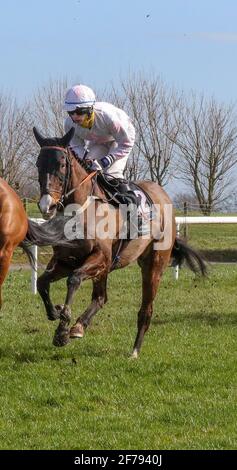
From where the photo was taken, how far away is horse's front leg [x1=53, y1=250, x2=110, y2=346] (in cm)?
747

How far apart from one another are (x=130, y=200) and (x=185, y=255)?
152 cm

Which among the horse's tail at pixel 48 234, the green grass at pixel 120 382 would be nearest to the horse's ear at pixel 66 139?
the horse's tail at pixel 48 234

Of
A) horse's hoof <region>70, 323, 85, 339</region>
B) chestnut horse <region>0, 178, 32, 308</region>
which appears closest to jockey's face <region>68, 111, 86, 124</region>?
chestnut horse <region>0, 178, 32, 308</region>

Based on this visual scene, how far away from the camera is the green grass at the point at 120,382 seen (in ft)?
18.3

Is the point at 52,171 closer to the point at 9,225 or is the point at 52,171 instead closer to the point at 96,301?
the point at 9,225

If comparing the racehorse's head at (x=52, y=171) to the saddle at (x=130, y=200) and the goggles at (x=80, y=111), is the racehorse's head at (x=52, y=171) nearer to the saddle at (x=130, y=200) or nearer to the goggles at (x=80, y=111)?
the goggles at (x=80, y=111)

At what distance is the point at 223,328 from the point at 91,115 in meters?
3.05

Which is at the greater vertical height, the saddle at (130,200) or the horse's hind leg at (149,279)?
the saddle at (130,200)

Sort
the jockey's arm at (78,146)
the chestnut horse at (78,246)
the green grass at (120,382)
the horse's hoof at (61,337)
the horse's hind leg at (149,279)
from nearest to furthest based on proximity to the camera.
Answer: the green grass at (120,382)
the horse's hoof at (61,337)
the chestnut horse at (78,246)
the jockey's arm at (78,146)
the horse's hind leg at (149,279)

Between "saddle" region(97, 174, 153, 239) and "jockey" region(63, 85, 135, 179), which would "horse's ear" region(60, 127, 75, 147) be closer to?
"jockey" region(63, 85, 135, 179)

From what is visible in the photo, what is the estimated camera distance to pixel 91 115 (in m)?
8.16

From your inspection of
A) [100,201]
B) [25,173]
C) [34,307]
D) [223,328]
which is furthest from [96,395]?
[25,173]

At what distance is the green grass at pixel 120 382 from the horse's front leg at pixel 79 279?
1.01 ft
